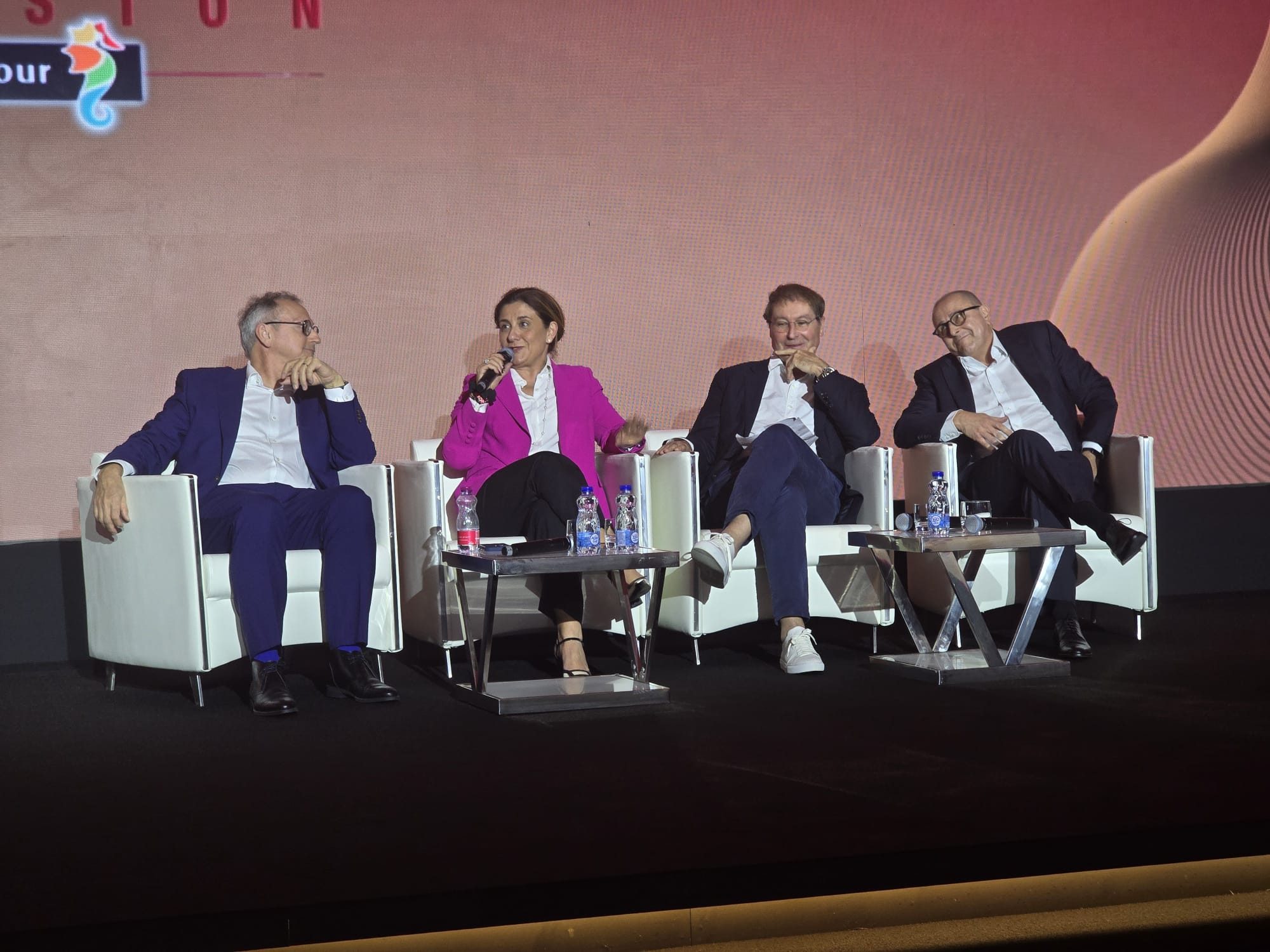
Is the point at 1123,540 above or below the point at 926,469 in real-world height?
below

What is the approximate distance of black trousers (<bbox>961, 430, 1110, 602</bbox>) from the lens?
12.9 feet

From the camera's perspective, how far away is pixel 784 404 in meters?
4.32

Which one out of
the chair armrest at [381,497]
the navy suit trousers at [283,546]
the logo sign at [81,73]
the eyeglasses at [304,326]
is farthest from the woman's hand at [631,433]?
the logo sign at [81,73]

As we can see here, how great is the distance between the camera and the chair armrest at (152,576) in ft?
11.3

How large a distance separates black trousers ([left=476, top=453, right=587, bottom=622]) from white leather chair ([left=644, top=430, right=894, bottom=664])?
0.28 m

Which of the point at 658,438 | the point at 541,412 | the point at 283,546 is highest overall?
the point at 541,412

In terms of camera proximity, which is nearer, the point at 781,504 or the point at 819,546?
the point at 781,504

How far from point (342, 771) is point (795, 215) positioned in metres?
3.06

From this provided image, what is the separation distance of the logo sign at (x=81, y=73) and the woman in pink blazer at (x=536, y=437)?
1.53 meters

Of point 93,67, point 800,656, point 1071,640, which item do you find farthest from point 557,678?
point 93,67

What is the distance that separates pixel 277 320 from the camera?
384 cm

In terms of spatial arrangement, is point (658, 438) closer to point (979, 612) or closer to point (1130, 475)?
point (979, 612)

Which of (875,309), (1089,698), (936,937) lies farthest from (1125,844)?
(875,309)

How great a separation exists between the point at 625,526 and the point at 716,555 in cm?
30
